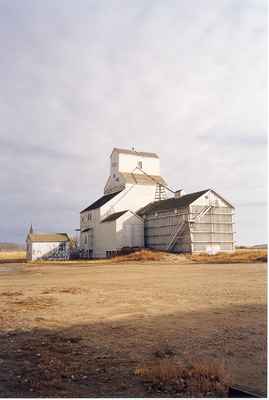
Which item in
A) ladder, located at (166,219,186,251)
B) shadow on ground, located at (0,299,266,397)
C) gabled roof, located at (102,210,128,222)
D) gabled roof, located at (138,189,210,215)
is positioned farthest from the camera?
gabled roof, located at (102,210,128,222)

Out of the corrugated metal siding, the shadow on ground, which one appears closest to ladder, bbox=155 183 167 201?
the corrugated metal siding

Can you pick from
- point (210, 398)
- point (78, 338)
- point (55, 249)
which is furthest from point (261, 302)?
point (55, 249)

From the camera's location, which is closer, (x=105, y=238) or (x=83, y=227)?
(x=105, y=238)

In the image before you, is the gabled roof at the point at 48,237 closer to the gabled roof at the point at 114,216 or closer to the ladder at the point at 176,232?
the gabled roof at the point at 114,216

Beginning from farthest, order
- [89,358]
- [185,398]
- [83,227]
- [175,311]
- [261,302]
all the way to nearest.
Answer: [83,227]
[261,302]
[175,311]
[89,358]
[185,398]

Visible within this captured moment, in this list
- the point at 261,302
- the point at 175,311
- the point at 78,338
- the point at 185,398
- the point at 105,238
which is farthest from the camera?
the point at 105,238

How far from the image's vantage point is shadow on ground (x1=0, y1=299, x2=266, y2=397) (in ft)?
21.7

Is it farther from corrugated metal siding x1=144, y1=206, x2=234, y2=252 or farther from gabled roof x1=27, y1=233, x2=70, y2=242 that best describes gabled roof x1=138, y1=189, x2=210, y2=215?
gabled roof x1=27, y1=233, x2=70, y2=242

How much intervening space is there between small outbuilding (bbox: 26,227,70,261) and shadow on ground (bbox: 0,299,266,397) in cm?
5490

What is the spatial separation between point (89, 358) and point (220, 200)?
162ft

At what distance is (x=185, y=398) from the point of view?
5.88m

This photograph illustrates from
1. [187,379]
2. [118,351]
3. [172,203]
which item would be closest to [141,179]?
[172,203]

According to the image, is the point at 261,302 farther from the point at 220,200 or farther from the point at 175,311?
the point at 220,200

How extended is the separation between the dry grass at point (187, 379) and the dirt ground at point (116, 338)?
22 centimetres
